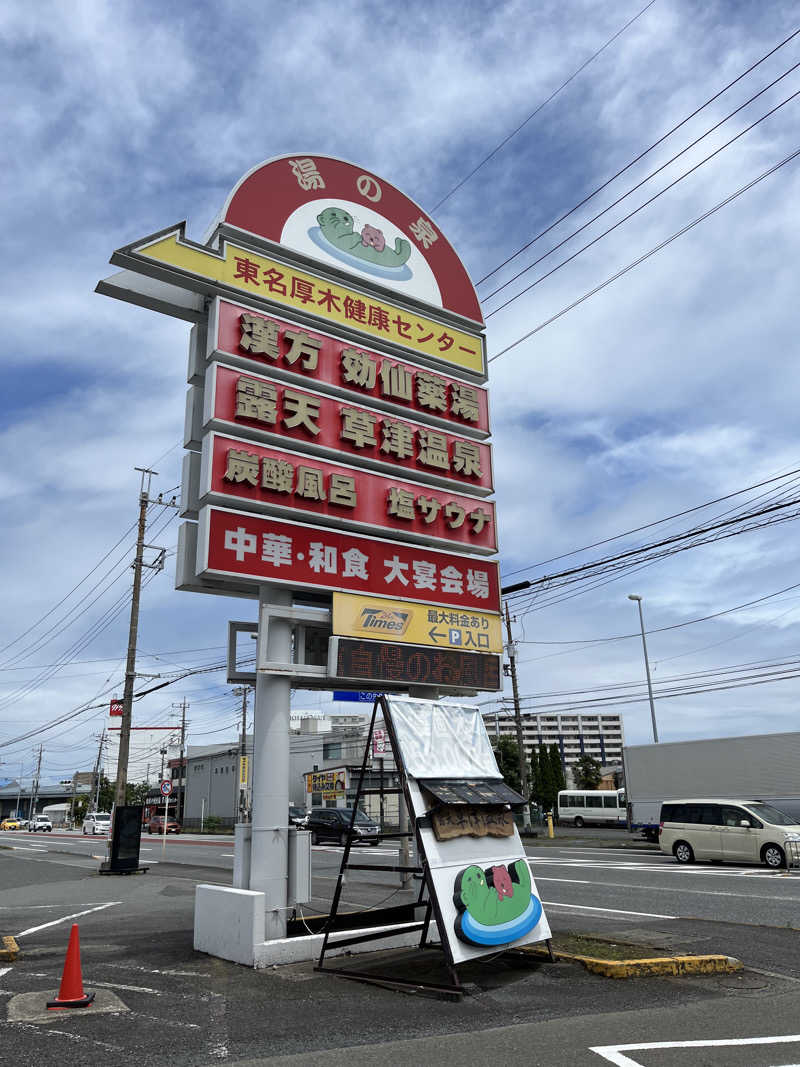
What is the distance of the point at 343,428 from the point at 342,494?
1.00 m

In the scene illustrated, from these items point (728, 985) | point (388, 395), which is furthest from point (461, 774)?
point (388, 395)

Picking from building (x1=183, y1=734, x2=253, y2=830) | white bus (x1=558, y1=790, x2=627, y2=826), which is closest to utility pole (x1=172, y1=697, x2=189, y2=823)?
building (x1=183, y1=734, x2=253, y2=830)

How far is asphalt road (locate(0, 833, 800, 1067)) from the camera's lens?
17.9 ft

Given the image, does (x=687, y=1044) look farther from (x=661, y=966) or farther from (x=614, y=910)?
(x=614, y=910)

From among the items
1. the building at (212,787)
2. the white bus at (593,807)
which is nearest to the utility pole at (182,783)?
the building at (212,787)

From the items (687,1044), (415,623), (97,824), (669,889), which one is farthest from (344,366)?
(97,824)

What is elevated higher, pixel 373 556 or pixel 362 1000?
pixel 373 556

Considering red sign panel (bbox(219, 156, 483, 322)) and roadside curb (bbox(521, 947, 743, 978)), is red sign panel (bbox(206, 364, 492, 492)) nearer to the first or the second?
red sign panel (bbox(219, 156, 483, 322))

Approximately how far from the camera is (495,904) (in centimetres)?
763

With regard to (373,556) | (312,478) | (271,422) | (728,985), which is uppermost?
(271,422)

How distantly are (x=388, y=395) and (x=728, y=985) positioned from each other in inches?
326

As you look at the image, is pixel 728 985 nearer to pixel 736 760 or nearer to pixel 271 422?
pixel 271 422

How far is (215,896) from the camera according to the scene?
30.1ft

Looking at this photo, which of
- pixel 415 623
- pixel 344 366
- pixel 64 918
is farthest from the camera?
pixel 64 918
